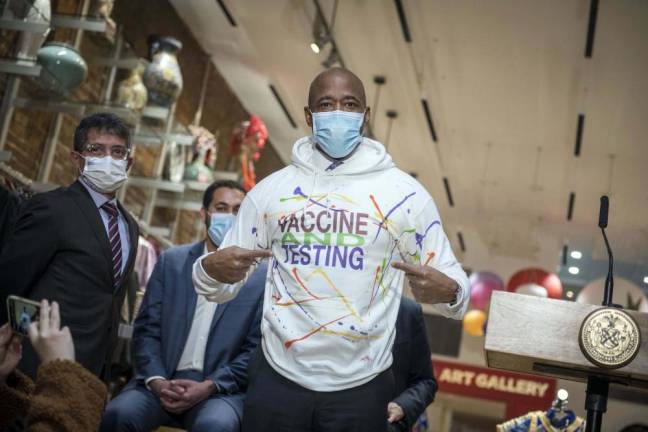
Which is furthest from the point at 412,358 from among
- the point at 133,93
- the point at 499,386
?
the point at 499,386

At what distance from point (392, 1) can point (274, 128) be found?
12.9 feet

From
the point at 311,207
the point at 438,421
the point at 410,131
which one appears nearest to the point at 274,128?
the point at 410,131

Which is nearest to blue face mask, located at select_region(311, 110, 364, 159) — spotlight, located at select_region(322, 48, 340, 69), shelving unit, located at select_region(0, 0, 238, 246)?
shelving unit, located at select_region(0, 0, 238, 246)

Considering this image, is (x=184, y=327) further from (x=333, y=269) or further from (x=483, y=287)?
(x=483, y=287)

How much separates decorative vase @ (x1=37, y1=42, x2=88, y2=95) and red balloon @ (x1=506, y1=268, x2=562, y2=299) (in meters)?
5.91

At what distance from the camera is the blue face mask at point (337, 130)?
206 cm

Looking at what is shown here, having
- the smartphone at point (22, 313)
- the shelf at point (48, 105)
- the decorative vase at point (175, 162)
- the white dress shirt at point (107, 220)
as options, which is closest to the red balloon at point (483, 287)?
the decorative vase at point (175, 162)

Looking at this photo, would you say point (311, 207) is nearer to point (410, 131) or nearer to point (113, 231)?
point (113, 231)

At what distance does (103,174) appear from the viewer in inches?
113

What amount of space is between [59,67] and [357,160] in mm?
3359

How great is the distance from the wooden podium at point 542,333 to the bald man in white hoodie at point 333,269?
0.18m

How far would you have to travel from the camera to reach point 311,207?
200 centimetres

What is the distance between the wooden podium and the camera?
6.81ft

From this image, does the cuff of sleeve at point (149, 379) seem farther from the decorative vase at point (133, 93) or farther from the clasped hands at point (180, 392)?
the decorative vase at point (133, 93)
